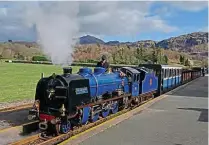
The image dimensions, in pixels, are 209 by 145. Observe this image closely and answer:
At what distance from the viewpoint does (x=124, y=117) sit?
13.3 metres

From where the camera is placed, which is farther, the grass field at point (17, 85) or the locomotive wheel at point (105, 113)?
the grass field at point (17, 85)

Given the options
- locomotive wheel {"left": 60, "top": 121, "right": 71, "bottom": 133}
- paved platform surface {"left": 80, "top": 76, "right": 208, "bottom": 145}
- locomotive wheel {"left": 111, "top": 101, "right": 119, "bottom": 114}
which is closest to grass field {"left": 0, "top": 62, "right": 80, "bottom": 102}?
locomotive wheel {"left": 111, "top": 101, "right": 119, "bottom": 114}

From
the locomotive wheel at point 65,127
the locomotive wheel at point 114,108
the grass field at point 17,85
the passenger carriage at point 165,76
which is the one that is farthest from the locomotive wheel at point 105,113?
the passenger carriage at point 165,76

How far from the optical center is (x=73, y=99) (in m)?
10.8

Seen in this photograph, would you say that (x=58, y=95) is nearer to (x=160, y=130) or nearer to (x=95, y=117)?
(x=95, y=117)

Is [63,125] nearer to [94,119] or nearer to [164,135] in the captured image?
[94,119]

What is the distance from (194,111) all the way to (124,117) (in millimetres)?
4458

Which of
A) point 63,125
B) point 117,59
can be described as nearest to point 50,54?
point 63,125

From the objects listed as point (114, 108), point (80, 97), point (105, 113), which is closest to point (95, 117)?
point (105, 113)

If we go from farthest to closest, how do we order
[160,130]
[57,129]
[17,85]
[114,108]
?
[17,85] < [114,108] < [160,130] < [57,129]

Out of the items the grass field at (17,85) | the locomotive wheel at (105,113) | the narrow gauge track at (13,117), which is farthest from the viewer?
the grass field at (17,85)

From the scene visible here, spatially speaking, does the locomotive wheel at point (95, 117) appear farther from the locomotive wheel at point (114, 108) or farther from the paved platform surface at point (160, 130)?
the locomotive wheel at point (114, 108)

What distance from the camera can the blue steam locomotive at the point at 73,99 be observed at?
1066 cm

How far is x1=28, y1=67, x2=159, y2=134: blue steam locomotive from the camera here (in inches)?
420
